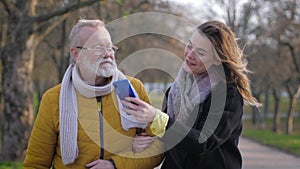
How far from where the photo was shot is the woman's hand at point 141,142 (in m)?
3.32

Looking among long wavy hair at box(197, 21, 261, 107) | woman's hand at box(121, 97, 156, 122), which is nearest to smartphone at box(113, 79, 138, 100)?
woman's hand at box(121, 97, 156, 122)

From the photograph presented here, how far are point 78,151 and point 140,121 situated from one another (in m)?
0.49

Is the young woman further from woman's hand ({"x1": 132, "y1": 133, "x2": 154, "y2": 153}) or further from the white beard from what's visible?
the white beard

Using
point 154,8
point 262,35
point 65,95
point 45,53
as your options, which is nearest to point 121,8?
point 154,8

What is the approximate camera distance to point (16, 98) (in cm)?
1155

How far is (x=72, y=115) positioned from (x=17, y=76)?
860cm

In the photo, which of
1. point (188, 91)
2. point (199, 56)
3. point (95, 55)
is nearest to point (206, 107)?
point (188, 91)

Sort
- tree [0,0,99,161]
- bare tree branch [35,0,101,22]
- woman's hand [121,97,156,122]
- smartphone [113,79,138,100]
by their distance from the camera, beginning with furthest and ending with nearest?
tree [0,0,99,161] < bare tree branch [35,0,101,22] < smartphone [113,79,138,100] < woman's hand [121,97,156,122]

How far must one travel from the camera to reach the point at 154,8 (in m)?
16.7

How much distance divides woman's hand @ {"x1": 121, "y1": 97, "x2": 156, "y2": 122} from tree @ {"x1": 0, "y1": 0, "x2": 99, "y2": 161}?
8.56 m

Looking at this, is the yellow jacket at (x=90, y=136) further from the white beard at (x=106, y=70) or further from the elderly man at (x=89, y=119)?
the white beard at (x=106, y=70)

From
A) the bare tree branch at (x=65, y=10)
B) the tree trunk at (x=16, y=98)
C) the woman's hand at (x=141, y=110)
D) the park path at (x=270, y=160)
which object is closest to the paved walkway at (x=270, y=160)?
the park path at (x=270, y=160)

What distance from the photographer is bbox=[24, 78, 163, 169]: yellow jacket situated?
129 inches

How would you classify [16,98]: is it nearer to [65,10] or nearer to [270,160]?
[65,10]
